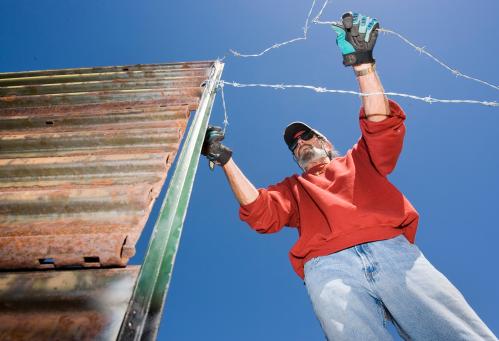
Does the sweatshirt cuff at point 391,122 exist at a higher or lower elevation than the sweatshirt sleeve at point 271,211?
higher

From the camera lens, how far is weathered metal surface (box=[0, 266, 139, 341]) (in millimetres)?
909

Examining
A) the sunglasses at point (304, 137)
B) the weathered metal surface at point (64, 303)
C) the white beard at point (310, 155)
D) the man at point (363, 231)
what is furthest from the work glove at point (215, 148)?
the weathered metal surface at point (64, 303)

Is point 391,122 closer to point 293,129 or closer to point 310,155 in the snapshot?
point 310,155

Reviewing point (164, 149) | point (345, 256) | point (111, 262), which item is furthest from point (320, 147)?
point (111, 262)

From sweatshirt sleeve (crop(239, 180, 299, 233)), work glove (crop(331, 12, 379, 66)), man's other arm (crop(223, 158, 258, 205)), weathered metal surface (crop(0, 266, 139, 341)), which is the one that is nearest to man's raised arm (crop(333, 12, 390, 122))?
work glove (crop(331, 12, 379, 66))

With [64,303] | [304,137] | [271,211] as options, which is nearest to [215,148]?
[271,211]

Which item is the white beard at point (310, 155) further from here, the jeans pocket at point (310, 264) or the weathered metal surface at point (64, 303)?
the weathered metal surface at point (64, 303)

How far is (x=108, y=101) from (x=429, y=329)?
2.69 meters

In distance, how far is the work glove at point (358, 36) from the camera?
228cm

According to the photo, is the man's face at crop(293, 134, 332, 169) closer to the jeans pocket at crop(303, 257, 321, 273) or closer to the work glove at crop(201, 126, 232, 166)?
the work glove at crop(201, 126, 232, 166)

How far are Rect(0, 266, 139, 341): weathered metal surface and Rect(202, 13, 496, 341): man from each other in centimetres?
123

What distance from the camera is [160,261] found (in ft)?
3.18

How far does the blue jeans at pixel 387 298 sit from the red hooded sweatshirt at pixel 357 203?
11cm

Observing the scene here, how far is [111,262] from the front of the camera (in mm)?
1056
